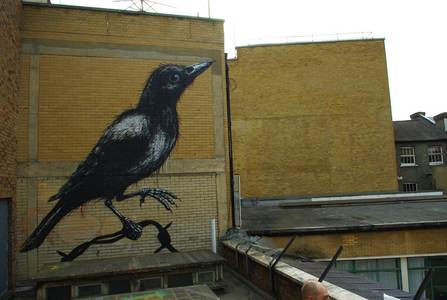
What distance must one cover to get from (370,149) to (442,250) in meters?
13.9

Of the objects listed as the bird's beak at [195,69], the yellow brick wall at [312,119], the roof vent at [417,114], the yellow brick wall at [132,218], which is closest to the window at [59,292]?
the yellow brick wall at [132,218]

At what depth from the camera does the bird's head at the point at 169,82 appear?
10961mm

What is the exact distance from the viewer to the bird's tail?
9.67 meters

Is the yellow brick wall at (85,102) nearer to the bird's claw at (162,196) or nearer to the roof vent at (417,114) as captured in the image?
the bird's claw at (162,196)

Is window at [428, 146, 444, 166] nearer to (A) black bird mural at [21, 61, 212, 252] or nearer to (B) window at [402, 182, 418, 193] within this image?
(B) window at [402, 182, 418, 193]

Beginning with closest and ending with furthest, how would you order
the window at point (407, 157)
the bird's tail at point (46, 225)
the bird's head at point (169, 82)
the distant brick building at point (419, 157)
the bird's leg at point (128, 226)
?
the bird's tail at point (46, 225) < the bird's leg at point (128, 226) < the bird's head at point (169, 82) < the distant brick building at point (419, 157) < the window at point (407, 157)

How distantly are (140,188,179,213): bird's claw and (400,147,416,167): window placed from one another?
2905cm

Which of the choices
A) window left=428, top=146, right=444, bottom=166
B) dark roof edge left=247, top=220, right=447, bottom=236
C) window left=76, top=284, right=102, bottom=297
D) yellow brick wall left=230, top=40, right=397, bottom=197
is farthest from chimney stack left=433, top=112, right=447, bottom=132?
window left=76, top=284, right=102, bottom=297

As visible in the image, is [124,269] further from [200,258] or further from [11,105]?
[11,105]

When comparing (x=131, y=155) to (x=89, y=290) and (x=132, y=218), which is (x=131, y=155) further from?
(x=89, y=290)

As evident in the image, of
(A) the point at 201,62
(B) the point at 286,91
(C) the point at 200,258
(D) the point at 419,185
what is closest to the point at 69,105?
(A) the point at 201,62

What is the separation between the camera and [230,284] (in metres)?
9.05

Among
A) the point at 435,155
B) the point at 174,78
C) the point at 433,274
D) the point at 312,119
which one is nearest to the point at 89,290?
the point at 174,78

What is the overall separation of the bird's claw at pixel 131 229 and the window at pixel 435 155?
31670 millimetres
